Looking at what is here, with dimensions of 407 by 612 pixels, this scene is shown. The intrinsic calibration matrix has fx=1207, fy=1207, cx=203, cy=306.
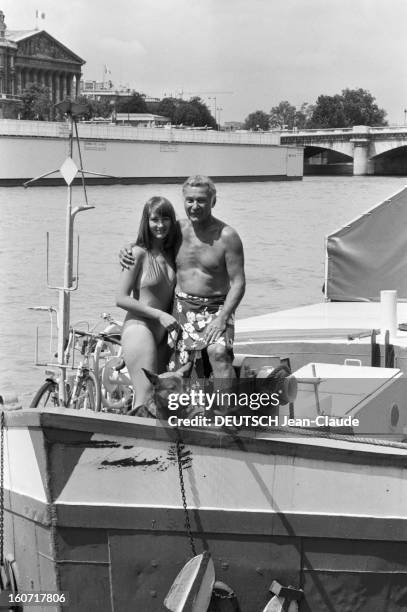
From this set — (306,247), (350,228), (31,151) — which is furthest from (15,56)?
(350,228)

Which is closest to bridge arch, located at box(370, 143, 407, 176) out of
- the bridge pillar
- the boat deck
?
the bridge pillar

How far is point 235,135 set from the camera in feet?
268

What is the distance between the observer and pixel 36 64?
10600 centimetres

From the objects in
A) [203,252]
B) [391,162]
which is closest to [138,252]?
[203,252]

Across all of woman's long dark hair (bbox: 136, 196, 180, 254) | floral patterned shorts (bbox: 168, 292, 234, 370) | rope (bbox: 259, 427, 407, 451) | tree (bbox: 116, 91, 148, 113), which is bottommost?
rope (bbox: 259, 427, 407, 451)

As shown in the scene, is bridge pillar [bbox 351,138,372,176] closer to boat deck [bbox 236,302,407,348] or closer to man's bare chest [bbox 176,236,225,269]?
boat deck [bbox 236,302,407,348]

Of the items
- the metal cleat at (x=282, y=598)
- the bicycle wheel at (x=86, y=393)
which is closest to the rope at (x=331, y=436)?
the metal cleat at (x=282, y=598)

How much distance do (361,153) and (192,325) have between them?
78749 millimetres

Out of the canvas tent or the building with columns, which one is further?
the building with columns

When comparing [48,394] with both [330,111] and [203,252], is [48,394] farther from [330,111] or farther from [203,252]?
[330,111]

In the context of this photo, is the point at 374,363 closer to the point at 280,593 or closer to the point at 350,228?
the point at 280,593

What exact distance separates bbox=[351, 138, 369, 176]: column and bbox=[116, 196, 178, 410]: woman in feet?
256

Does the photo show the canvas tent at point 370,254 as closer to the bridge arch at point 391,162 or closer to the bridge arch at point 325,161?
the bridge arch at point 391,162

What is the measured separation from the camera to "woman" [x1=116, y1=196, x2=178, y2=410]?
5105 mm
